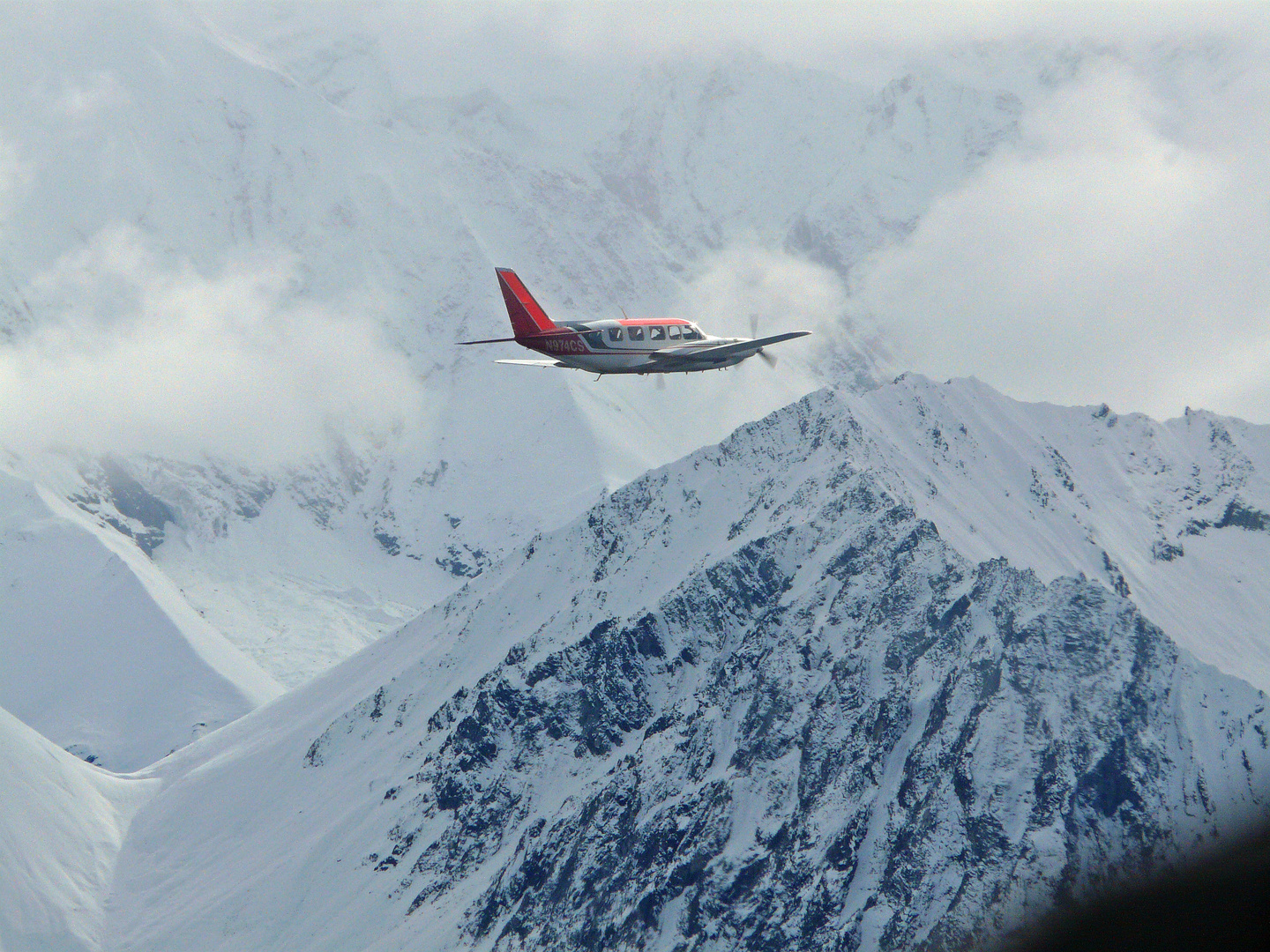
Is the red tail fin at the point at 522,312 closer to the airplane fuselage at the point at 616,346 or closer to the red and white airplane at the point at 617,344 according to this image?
the red and white airplane at the point at 617,344

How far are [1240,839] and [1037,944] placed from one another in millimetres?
5727

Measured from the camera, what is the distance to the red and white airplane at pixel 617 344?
134000 mm

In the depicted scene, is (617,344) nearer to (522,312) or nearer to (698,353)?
(698,353)

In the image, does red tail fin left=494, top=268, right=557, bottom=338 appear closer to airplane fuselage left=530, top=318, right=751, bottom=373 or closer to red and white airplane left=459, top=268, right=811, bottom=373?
red and white airplane left=459, top=268, right=811, bottom=373

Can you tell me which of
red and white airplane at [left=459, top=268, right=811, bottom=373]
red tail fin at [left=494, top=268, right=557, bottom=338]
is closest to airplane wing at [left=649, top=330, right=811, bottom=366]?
red and white airplane at [left=459, top=268, right=811, bottom=373]

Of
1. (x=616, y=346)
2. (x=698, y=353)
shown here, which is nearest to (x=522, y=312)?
(x=616, y=346)

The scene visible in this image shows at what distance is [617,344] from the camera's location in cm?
13525

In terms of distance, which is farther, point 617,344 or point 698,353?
point 617,344

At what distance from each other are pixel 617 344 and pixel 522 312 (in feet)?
28.2

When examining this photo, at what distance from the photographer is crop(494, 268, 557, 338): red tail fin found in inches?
5369

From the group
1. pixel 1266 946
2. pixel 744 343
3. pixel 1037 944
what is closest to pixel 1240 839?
pixel 1266 946

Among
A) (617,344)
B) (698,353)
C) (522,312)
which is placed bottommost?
(698,353)

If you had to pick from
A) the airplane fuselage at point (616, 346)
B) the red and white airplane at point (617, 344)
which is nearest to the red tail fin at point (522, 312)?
the red and white airplane at point (617, 344)

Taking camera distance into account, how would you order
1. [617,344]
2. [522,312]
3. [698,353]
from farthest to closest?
[522,312] → [617,344] → [698,353]
